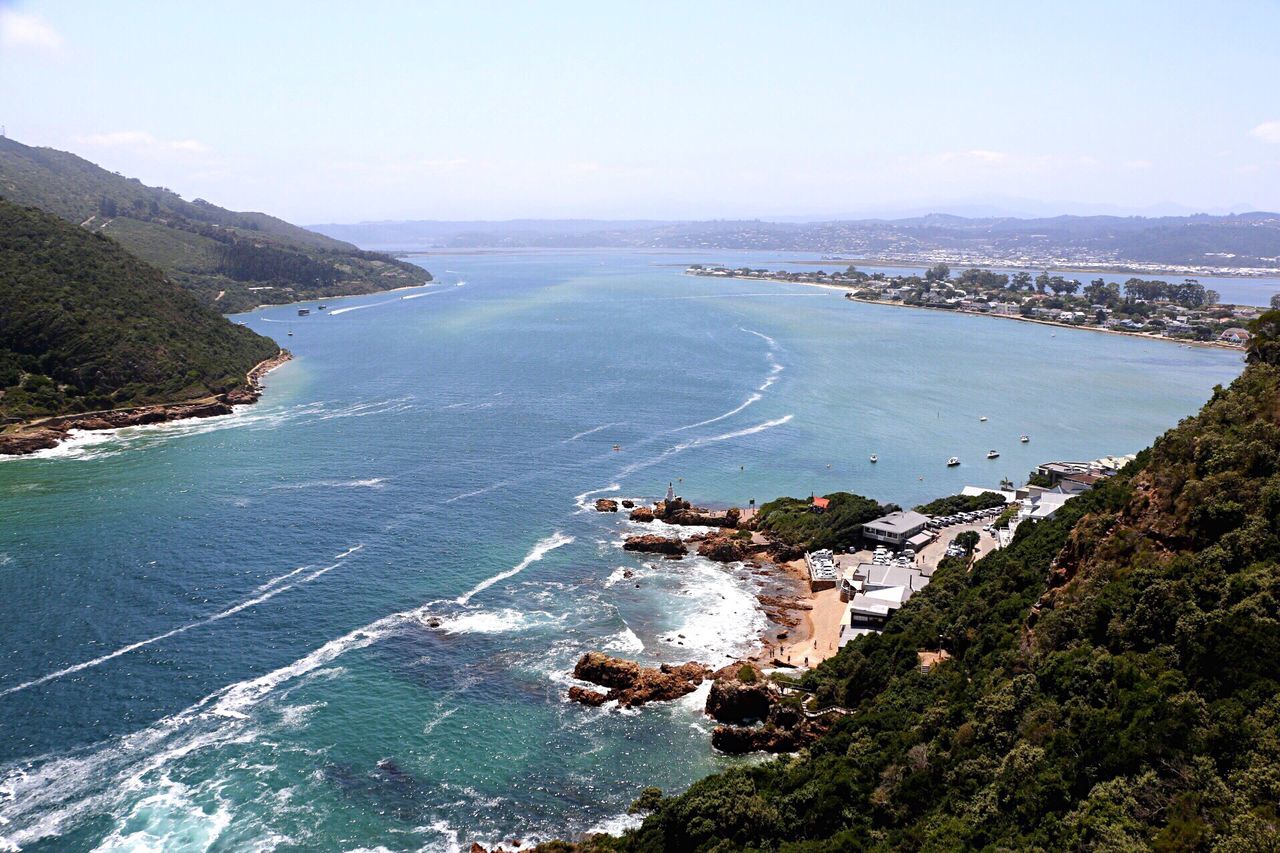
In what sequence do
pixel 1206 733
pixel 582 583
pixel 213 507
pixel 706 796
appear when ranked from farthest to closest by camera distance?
pixel 213 507 → pixel 582 583 → pixel 706 796 → pixel 1206 733

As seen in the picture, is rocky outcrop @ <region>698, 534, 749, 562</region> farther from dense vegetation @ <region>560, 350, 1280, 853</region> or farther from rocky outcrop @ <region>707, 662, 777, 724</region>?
rocky outcrop @ <region>707, 662, 777, 724</region>

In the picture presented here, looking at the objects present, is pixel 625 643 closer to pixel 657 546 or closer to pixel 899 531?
pixel 657 546

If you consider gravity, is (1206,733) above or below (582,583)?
above

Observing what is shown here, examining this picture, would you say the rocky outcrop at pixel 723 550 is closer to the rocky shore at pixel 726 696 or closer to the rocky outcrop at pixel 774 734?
the rocky shore at pixel 726 696

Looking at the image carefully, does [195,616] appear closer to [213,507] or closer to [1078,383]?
[213,507]

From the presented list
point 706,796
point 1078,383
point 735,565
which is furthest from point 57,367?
point 1078,383
